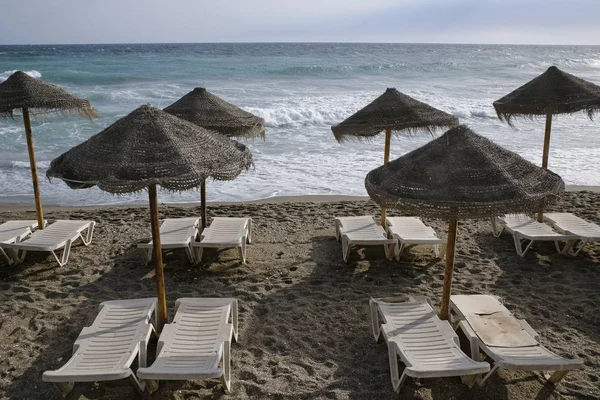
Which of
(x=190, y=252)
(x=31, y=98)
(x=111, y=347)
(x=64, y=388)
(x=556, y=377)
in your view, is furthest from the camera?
(x=190, y=252)

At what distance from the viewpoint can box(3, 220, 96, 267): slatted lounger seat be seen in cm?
573

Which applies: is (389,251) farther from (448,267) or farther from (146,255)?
(146,255)

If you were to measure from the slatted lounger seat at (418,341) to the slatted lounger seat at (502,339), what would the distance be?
0.16m

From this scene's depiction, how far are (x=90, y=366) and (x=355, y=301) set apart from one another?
8.57ft

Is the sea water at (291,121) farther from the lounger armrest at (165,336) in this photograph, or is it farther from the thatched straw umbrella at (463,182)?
the lounger armrest at (165,336)

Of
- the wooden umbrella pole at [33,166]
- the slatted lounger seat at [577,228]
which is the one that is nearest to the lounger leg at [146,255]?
the wooden umbrella pole at [33,166]

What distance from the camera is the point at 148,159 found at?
3.42 metres

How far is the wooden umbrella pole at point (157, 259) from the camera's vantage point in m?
3.82

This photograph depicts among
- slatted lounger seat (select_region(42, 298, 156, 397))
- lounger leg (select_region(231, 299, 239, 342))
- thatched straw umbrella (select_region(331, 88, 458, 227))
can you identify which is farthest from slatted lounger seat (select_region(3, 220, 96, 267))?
thatched straw umbrella (select_region(331, 88, 458, 227))

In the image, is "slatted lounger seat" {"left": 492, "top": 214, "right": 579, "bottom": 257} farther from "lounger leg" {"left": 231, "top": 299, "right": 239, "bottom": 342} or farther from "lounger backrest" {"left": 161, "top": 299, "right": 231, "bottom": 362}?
"lounger backrest" {"left": 161, "top": 299, "right": 231, "bottom": 362}

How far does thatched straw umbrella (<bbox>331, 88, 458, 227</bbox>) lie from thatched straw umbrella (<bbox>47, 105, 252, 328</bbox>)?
247 centimetres

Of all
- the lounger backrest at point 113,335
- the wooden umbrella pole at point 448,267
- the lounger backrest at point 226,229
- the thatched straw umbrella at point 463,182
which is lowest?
the lounger backrest at point 113,335

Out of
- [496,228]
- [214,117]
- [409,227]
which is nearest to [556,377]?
[409,227]

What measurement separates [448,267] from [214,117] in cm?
375
